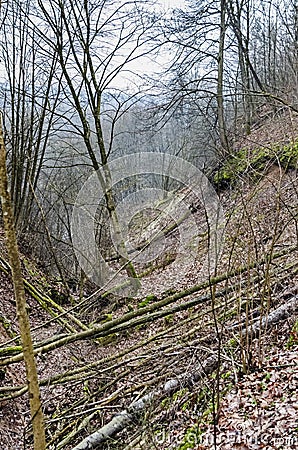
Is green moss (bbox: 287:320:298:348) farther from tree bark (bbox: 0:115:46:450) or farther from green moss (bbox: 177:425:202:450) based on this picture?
tree bark (bbox: 0:115:46:450)

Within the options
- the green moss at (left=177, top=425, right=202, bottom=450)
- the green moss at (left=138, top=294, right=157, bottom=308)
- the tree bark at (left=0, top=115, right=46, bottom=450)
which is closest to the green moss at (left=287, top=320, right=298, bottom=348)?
the green moss at (left=177, top=425, right=202, bottom=450)

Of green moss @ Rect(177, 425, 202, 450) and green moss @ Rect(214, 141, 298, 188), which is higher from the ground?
green moss @ Rect(214, 141, 298, 188)

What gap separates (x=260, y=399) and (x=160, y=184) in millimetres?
15222

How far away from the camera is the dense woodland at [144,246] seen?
3.65 meters

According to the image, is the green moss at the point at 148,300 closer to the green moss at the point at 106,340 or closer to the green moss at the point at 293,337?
the green moss at the point at 106,340

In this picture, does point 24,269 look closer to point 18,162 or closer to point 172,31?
point 18,162

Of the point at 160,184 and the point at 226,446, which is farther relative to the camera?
the point at 160,184

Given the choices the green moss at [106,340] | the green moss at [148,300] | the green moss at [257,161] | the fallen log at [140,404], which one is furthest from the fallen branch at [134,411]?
the green moss at [148,300]

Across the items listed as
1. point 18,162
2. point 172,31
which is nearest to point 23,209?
point 18,162

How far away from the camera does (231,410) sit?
3482 mm

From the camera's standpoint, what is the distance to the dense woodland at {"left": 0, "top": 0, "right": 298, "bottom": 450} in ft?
12.0

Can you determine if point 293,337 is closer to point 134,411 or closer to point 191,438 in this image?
point 191,438

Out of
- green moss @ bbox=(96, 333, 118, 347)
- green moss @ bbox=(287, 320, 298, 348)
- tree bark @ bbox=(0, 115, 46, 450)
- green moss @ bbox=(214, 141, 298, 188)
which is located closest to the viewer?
tree bark @ bbox=(0, 115, 46, 450)

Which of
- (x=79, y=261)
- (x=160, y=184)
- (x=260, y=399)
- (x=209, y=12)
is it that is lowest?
(x=260, y=399)
